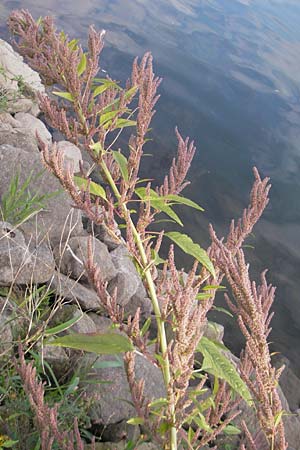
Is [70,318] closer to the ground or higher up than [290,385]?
higher up

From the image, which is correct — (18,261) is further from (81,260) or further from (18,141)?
(18,141)

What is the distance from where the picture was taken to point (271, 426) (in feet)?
2.97

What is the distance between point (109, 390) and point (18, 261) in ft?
3.30

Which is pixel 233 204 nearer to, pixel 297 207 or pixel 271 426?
pixel 297 207

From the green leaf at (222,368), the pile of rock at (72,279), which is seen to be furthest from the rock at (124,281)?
the green leaf at (222,368)

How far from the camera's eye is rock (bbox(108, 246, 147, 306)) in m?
4.01

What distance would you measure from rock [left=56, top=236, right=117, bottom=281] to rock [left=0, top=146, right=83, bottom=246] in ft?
0.39

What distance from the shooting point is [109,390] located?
283 centimetres

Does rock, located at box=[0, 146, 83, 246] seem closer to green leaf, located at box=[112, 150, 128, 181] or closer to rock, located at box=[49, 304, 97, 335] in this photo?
rock, located at box=[49, 304, 97, 335]

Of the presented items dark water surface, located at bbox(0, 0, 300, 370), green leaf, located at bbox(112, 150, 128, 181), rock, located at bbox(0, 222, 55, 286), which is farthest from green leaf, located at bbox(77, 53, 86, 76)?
dark water surface, located at bbox(0, 0, 300, 370)

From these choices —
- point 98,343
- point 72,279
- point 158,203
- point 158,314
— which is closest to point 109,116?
point 158,203

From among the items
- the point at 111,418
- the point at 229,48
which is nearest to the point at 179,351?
the point at 111,418

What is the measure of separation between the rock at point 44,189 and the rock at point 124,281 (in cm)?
41

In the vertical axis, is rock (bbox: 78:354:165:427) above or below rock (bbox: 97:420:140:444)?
above
